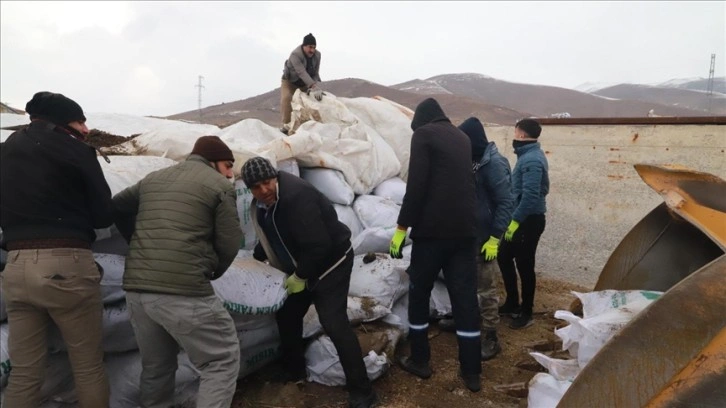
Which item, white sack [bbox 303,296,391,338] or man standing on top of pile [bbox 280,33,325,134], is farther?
man standing on top of pile [bbox 280,33,325,134]

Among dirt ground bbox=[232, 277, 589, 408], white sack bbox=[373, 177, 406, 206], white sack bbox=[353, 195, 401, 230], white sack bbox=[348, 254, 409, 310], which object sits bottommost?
dirt ground bbox=[232, 277, 589, 408]

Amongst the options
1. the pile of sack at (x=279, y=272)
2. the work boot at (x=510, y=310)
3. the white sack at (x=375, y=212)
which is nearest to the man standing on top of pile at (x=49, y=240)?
the pile of sack at (x=279, y=272)

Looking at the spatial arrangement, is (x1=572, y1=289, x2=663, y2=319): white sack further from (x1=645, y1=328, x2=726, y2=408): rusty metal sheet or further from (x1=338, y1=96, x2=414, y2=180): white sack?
(x1=338, y1=96, x2=414, y2=180): white sack

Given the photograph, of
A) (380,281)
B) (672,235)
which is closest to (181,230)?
(380,281)

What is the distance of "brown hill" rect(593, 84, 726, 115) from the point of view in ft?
53.6

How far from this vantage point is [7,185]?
180 centimetres

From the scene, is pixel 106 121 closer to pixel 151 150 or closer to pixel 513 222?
pixel 151 150

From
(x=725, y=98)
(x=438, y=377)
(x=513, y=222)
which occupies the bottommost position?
(x=438, y=377)

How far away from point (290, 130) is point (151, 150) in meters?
1.76

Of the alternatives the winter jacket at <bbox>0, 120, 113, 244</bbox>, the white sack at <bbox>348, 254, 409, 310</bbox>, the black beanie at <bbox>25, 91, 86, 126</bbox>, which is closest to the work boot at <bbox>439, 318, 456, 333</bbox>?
the white sack at <bbox>348, 254, 409, 310</bbox>

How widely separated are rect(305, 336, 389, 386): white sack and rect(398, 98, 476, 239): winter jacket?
0.72m

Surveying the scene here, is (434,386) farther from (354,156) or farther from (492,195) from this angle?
(354,156)

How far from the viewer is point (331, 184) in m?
3.61

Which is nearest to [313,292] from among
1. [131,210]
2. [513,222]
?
[131,210]
